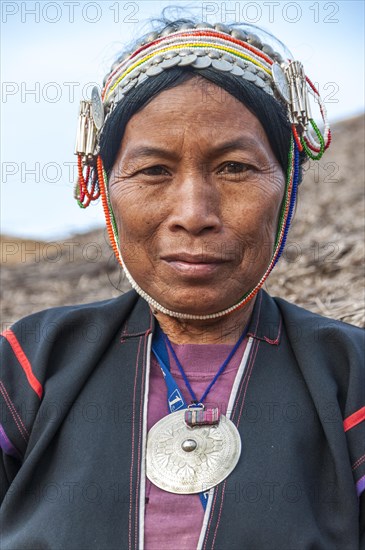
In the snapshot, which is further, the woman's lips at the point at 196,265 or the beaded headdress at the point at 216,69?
the beaded headdress at the point at 216,69

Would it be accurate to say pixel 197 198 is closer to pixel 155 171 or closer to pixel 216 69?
pixel 155 171

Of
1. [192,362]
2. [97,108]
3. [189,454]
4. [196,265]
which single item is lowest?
[189,454]

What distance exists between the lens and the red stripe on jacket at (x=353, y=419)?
202 centimetres

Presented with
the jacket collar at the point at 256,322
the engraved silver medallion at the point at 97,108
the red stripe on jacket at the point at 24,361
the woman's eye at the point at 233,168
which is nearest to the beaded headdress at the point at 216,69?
the engraved silver medallion at the point at 97,108

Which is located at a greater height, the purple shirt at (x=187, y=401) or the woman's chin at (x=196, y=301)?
the woman's chin at (x=196, y=301)

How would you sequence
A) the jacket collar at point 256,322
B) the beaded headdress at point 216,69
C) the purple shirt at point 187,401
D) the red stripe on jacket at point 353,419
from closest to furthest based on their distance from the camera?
the purple shirt at point 187,401 → the red stripe on jacket at point 353,419 → the beaded headdress at point 216,69 → the jacket collar at point 256,322

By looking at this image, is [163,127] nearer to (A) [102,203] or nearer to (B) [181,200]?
(B) [181,200]

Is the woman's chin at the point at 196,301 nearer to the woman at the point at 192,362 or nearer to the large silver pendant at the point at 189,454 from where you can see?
the woman at the point at 192,362

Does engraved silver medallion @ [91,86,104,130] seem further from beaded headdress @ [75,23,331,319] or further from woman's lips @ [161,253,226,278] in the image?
woman's lips @ [161,253,226,278]

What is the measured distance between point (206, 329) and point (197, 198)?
42cm

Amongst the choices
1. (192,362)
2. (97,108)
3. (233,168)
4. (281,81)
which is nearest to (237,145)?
(233,168)

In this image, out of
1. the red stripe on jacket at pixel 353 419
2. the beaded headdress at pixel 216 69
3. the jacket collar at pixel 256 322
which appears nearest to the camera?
the red stripe on jacket at pixel 353 419

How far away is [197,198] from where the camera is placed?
6.57 feet

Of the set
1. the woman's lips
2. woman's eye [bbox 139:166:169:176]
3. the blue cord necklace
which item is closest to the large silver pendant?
the blue cord necklace
